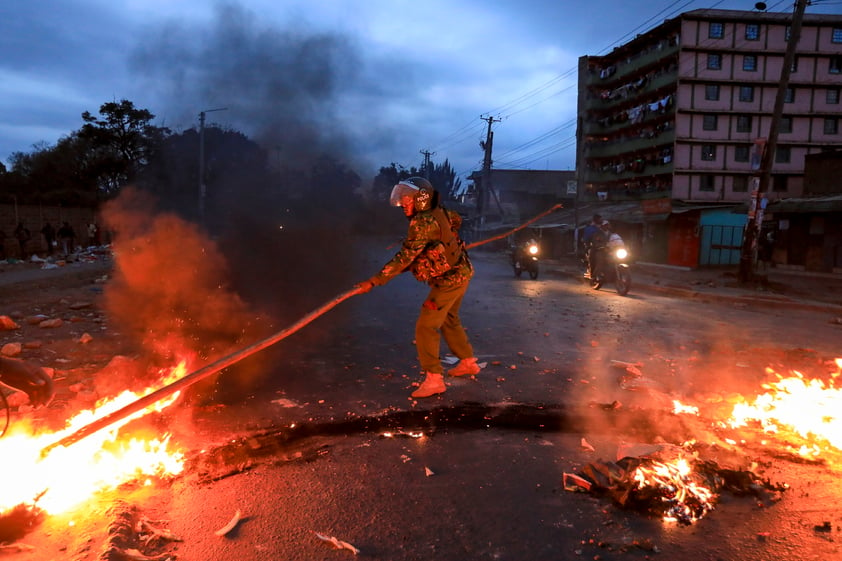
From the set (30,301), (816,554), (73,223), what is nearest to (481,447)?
(816,554)

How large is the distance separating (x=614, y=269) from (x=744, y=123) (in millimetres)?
38790

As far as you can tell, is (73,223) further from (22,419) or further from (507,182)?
(507,182)

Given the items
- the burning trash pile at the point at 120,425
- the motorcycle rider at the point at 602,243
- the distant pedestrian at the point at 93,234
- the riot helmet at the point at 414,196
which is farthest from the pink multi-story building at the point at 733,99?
the riot helmet at the point at 414,196

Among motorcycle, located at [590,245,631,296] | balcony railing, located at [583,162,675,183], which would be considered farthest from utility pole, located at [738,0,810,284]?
balcony railing, located at [583,162,675,183]

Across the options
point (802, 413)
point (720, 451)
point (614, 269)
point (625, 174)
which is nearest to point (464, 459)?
point (720, 451)

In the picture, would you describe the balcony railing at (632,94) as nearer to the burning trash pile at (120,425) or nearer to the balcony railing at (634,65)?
the balcony railing at (634,65)

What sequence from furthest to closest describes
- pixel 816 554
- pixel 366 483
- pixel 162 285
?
pixel 162 285 < pixel 366 483 < pixel 816 554

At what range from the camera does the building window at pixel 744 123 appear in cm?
4409

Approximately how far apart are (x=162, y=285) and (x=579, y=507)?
447 inches

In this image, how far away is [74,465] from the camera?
313cm

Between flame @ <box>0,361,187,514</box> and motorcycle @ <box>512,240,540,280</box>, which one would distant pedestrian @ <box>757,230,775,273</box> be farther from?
Result: flame @ <box>0,361,187,514</box>

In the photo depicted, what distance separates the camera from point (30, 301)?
9906 millimetres

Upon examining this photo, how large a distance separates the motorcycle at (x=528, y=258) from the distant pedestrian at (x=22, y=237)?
17.5m

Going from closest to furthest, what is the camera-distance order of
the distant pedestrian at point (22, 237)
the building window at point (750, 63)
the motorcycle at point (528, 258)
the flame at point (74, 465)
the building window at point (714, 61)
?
1. the flame at point (74, 465)
2. the motorcycle at point (528, 258)
3. the distant pedestrian at point (22, 237)
4. the building window at point (714, 61)
5. the building window at point (750, 63)
